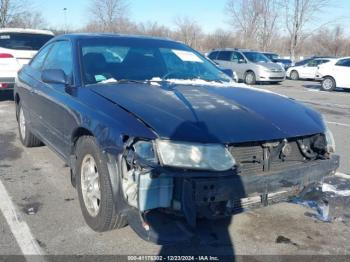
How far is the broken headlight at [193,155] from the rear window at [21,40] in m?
8.37

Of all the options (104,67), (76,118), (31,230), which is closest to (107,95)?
(76,118)

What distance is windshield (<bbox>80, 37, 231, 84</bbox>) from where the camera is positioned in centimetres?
410

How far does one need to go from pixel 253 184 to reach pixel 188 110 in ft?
2.51

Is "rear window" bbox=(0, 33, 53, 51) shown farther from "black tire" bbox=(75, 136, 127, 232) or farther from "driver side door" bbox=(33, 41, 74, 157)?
"black tire" bbox=(75, 136, 127, 232)

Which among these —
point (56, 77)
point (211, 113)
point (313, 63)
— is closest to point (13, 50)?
point (56, 77)

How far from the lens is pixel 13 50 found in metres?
9.98

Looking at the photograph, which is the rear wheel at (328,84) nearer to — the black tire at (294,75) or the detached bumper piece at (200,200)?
the black tire at (294,75)

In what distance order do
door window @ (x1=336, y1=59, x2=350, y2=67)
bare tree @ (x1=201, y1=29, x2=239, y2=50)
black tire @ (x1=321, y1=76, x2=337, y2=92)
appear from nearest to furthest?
door window @ (x1=336, y1=59, x2=350, y2=67) < black tire @ (x1=321, y1=76, x2=337, y2=92) < bare tree @ (x1=201, y1=29, x2=239, y2=50)

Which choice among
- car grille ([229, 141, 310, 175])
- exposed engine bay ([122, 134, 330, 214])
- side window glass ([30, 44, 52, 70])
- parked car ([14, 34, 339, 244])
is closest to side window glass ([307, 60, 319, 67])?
side window glass ([30, 44, 52, 70])

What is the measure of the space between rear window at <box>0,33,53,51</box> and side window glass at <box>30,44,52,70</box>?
479 cm

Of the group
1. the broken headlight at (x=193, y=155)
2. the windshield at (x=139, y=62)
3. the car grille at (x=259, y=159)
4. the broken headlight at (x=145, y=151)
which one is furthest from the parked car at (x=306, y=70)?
the broken headlight at (x=145, y=151)

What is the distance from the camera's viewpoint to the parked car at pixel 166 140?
288 cm

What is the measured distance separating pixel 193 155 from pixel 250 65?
58.3 ft

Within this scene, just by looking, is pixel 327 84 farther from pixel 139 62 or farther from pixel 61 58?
pixel 61 58
